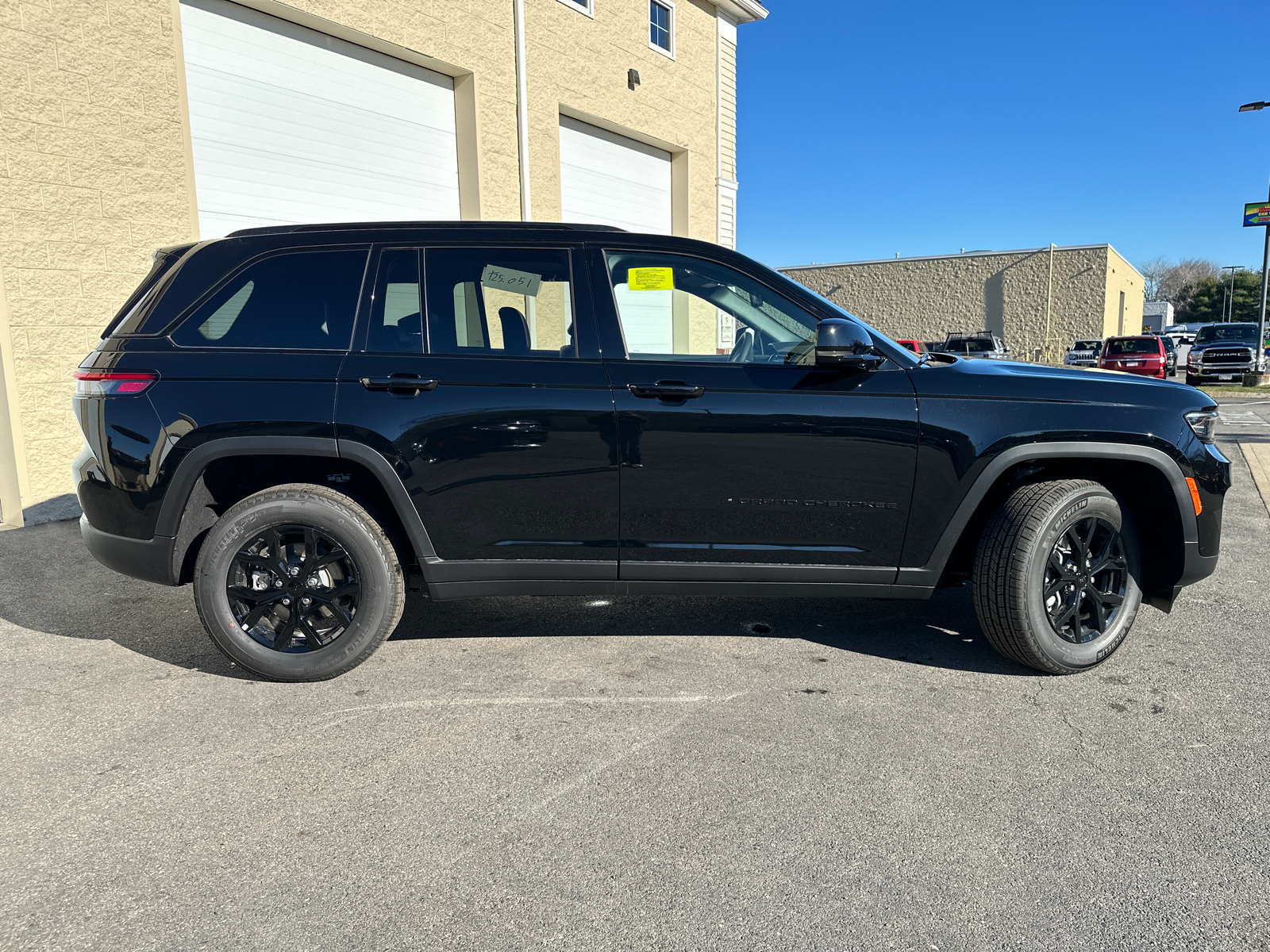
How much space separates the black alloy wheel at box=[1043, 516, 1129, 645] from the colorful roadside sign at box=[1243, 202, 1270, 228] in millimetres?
26440

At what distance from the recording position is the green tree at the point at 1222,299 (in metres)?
80.4

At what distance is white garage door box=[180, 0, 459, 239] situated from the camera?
781cm

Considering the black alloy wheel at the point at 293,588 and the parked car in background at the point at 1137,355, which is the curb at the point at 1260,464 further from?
the parked car in background at the point at 1137,355

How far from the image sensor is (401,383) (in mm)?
3471

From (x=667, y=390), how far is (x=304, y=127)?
7.04 metres

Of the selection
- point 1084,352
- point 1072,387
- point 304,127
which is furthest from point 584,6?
point 1084,352

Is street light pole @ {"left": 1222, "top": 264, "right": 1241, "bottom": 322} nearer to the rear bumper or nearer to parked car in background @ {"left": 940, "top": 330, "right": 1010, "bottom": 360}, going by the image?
parked car in background @ {"left": 940, "top": 330, "right": 1010, "bottom": 360}

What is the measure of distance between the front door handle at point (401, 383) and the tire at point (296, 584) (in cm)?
51

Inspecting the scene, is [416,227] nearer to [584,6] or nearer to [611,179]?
[584,6]

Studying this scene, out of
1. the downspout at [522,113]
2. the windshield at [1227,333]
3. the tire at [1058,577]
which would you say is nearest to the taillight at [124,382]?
the tire at [1058,577]

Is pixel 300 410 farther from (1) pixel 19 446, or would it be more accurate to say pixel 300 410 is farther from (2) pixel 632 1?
(2) pixel 632 1

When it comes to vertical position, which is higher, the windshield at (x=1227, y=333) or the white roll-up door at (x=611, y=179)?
the white roll-up door at (x=611, y=179)

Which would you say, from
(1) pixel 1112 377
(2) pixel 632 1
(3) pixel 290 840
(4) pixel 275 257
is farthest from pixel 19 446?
(2) pixel 632 1

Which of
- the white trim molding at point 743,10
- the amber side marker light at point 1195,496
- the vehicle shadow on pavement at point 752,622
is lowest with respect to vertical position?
the vehicle shadow on pavement at point 752,622
